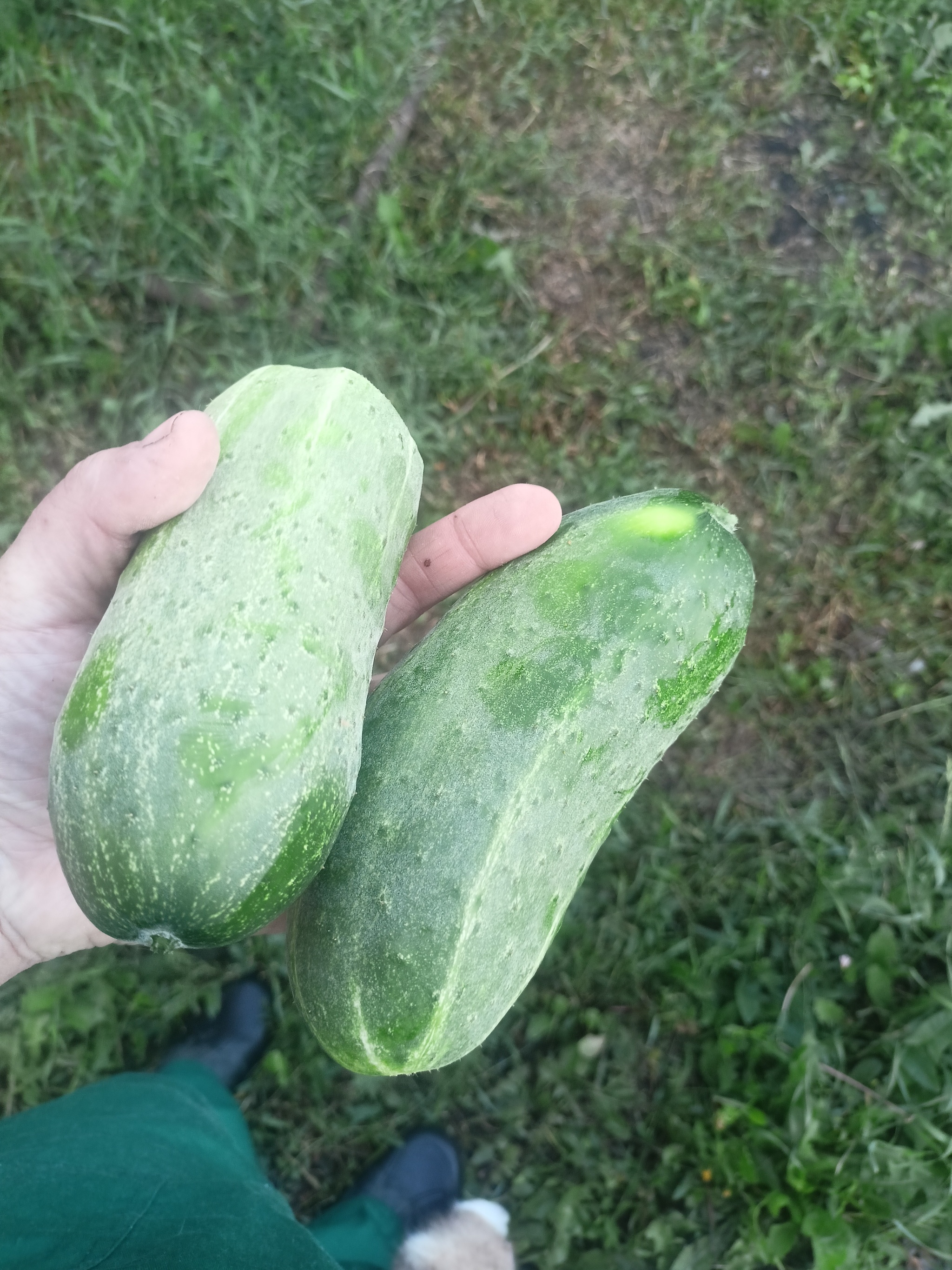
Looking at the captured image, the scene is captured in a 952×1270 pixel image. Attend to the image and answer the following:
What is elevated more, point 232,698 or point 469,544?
point 232,698

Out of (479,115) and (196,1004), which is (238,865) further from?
(479,115)

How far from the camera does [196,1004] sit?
3.82 meters

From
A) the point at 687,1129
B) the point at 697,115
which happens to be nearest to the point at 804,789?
the point at 687,1129

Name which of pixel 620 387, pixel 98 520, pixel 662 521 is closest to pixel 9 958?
pixel 98 520

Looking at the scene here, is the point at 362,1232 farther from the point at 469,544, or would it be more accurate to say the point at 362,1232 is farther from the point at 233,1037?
the point at 469,544

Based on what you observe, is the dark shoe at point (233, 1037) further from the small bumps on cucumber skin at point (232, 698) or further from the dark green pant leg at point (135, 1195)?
the small bumps on cucumber skin at point (232, 698)

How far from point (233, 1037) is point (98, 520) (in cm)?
235

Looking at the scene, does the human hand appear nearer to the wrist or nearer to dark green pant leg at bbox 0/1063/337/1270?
the wrist

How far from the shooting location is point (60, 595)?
268 centimetres

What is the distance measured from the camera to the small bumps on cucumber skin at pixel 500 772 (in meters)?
2.23

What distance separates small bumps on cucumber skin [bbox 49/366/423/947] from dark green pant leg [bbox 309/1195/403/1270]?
211 cm

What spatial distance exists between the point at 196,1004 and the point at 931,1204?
2832 mm

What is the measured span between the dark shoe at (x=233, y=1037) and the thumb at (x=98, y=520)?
1.83 metres

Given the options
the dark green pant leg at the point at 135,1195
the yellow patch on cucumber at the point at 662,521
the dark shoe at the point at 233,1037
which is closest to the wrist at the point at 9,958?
the dark green pant leg at the point at 135,1195
